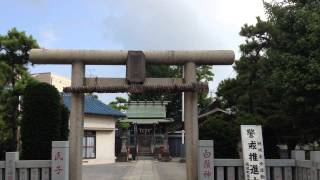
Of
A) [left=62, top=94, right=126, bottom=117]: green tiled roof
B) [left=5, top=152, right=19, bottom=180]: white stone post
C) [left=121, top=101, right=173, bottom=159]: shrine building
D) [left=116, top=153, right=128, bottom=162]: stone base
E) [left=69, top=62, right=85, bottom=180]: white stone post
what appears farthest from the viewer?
[left=121, top=101, right=173, bottom=159]: shrine building

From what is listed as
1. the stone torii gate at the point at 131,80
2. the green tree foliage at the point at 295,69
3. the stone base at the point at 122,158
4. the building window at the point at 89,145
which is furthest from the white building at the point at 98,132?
the stone torii gate at the point at 131,80

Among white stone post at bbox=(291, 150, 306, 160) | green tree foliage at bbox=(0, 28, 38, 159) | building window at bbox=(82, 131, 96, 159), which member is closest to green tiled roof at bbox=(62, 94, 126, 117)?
building window at bbox=(82, 131, 96, 159)

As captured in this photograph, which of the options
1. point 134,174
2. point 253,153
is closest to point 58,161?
point 253,153

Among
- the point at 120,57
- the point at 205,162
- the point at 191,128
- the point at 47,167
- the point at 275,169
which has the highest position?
the point at 120,57

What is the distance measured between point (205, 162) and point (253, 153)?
4.40 ft

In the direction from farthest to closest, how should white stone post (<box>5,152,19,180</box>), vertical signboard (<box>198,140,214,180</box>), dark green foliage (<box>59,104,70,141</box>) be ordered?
1. dark green foliage (<box>59,104,70,141</box>)
2. vertical signboard (<box>198,140,214,180</box>)
3. white stone post (<box>5,152,19,180</box>)

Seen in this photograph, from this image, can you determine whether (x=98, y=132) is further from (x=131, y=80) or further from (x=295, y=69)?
(x=295, y=69)

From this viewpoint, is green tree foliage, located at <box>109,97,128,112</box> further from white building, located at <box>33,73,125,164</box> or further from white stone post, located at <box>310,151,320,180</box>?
white stone post, located at <box>310,151,320,180</box>

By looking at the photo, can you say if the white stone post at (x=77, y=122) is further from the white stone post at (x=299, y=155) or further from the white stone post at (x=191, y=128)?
the white stone post at (x=299, y=155)

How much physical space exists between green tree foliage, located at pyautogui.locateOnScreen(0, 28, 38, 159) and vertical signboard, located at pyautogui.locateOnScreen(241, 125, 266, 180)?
1279cm

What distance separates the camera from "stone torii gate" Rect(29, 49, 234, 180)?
1508 cm

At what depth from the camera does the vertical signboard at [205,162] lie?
1364 cm

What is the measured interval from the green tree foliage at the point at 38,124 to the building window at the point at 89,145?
90.9 feet

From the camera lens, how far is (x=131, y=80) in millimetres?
15062
